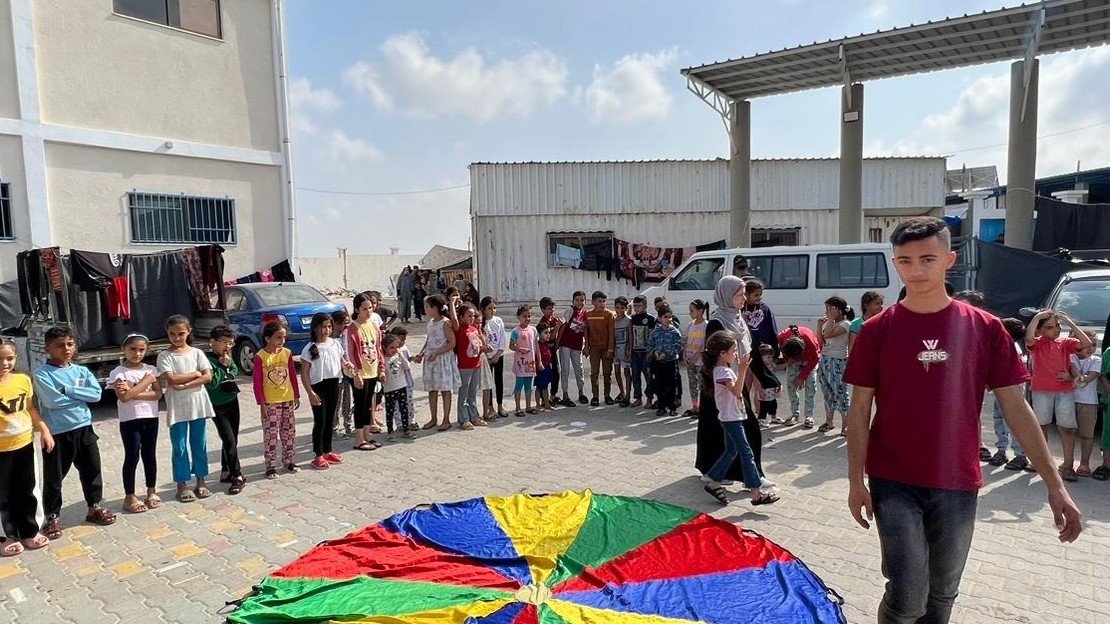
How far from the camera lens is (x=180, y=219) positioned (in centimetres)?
1510

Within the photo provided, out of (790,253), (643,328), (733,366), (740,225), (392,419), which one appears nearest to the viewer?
(733,366)

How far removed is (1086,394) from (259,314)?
38.3ft

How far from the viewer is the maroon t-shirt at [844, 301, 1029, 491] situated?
102 inches

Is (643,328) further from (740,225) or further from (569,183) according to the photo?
(569,183)

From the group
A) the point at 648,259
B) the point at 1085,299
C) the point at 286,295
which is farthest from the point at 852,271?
the point at 648,259

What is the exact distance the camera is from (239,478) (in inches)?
233

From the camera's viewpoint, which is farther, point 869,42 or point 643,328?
point 869,42

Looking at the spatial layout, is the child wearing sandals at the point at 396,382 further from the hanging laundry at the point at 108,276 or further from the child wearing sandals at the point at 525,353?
the hanging laundry at the point at 108,276

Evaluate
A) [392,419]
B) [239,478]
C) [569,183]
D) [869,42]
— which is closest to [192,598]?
[239,478]

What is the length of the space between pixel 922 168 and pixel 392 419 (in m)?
21.0

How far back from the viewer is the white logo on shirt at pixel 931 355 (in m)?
2.60

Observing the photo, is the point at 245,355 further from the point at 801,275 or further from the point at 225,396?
the point at 801,275

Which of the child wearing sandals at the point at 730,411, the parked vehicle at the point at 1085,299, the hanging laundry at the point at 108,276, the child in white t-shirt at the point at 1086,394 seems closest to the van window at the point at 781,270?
the parked vehicle at the point at 1085,299

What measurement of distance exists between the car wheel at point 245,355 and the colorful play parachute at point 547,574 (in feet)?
26.5
